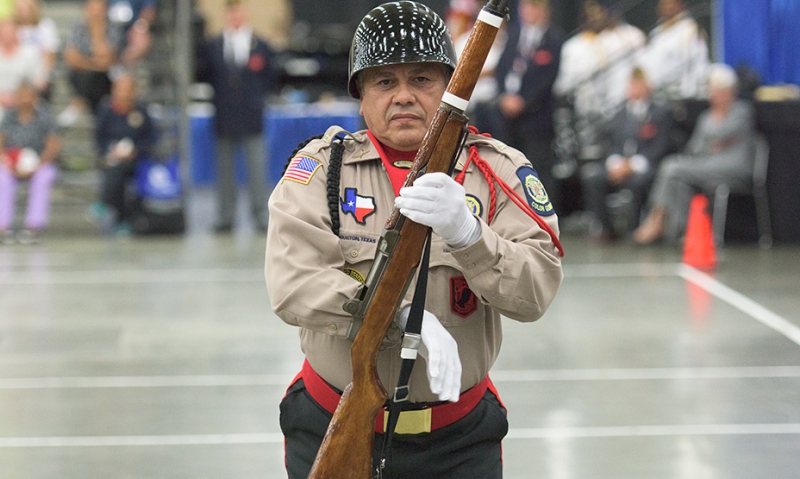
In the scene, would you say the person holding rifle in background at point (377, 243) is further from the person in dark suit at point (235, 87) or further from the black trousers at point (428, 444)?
the person in dark suit at point (235, 87)

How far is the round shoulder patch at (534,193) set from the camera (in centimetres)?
232

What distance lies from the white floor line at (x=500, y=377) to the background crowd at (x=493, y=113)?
471 cm

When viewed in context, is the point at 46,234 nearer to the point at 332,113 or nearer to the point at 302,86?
the point at 332,113

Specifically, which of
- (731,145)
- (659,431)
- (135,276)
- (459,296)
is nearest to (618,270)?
(731,145)

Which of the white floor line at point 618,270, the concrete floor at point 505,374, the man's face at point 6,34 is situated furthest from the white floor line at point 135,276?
the man's face at point 6,34

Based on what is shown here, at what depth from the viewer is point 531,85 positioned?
10.7m

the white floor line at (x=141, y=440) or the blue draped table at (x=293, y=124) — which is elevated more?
the blue draped table at (x=293, y=124)

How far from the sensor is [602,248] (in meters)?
10.3

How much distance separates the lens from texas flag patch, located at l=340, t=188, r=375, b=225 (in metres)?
2.30

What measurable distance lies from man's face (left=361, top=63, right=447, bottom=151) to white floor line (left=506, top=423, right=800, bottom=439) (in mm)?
2578

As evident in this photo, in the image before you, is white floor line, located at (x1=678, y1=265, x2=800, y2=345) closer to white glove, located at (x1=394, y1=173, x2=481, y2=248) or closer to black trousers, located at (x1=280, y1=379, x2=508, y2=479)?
black trousers, located at (x1=280, y1=379, x2=508, y2=479)

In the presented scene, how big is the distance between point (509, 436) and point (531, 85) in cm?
658

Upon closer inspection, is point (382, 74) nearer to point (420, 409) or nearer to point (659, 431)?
point (420, 409)

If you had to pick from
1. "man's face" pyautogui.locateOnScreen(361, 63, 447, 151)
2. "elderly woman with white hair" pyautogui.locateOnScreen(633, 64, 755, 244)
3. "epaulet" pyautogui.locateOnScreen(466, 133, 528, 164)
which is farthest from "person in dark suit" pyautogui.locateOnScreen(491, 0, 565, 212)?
"man's face" pyautogui.locateOnScreen(361, 63, 447, 151)
